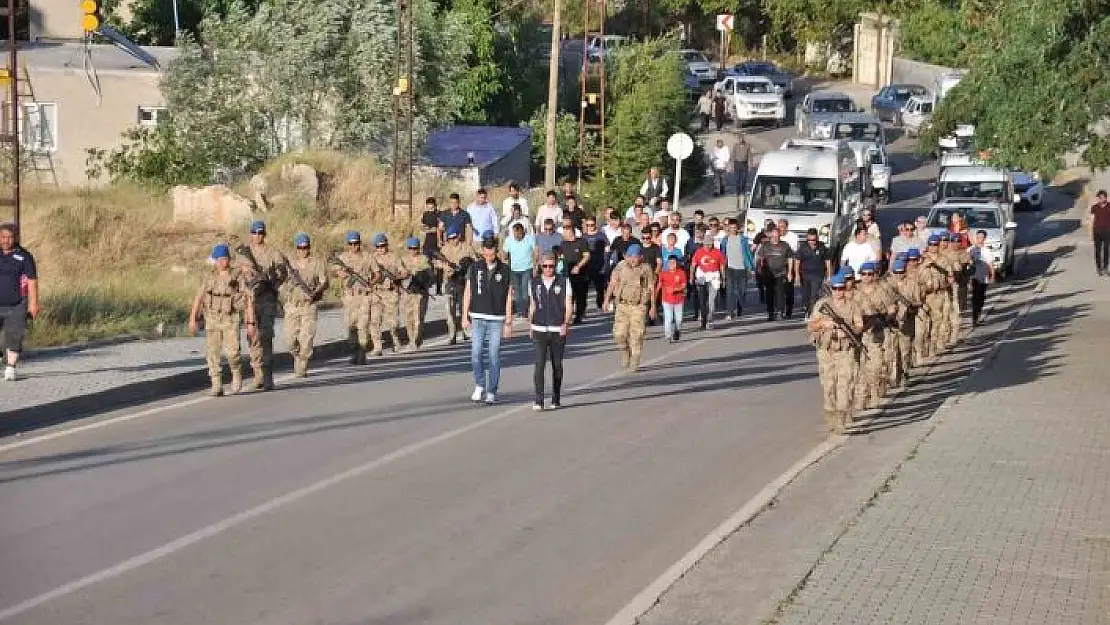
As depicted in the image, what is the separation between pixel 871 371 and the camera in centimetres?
1916

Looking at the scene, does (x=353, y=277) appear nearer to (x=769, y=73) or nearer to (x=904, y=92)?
(x=904, y=92)

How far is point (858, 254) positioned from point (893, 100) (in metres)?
46.2

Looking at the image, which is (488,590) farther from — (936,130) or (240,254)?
(936,130)

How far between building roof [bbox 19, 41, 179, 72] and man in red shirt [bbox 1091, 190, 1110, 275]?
23238 mm

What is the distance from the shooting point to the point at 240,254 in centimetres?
1941

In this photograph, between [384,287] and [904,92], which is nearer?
[384,287]

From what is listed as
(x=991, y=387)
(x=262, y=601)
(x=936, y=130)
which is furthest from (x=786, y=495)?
(x=936, y=130)

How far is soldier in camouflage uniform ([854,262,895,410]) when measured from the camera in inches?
744

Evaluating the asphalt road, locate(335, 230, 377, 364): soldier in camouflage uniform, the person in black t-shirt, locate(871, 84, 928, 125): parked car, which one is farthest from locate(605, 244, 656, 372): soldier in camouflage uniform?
locate(871, 84, 928, 125): parked car

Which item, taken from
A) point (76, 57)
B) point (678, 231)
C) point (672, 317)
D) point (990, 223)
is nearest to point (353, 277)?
point (672, 317)

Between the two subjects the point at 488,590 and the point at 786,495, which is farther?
the point at 786,495

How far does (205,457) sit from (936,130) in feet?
77.7

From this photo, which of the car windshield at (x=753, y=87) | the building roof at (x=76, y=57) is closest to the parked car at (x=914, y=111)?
the car windshield at (x=753, y=87)

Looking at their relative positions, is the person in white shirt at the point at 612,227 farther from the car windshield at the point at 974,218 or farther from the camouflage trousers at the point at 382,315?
the car windshield at the point at 974,218
